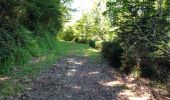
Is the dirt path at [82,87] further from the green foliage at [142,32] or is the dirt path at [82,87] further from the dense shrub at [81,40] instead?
the dense shrub at [81,40]

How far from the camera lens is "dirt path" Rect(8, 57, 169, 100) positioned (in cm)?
934

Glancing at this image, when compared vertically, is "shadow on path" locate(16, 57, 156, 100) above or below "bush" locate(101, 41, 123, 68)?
below

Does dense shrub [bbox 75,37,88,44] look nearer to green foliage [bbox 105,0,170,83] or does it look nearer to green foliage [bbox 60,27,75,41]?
green foliage [bbox 60,27,75,41]

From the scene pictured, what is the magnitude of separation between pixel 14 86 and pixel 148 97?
4.50 m

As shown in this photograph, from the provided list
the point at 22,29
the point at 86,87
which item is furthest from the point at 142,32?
the point at 22,29

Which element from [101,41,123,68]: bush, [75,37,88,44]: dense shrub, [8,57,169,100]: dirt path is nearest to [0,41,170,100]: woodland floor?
[8,57,169,100]: dirt path

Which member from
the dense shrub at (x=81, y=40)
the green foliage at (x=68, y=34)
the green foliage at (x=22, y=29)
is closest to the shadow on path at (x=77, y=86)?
the green foliage at (x=22, y=29)

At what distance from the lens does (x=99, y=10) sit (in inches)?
1821

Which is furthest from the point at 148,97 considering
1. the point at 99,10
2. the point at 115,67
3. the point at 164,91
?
the point at 99,10

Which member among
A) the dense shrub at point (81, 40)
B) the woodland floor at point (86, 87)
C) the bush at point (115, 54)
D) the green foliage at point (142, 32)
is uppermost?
the green foliage at point (142, 32)

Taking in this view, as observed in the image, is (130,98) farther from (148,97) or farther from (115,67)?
(115,67)

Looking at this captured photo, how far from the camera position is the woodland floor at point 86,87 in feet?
30.6

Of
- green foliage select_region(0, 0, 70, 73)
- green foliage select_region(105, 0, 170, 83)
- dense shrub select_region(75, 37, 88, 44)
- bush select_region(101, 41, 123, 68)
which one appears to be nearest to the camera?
green foliage select_region(105, 0, 170, 83)

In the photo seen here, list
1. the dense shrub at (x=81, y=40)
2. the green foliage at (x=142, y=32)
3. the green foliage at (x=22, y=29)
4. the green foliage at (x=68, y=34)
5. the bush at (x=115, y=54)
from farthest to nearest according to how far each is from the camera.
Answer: the green foliage at (x=68, y=34), the dense shrub at (x=81, y=40), the bush at (x=115, y=54), the green foliage at (x=22, y=29), the green foliage at (x=142, y=32)
